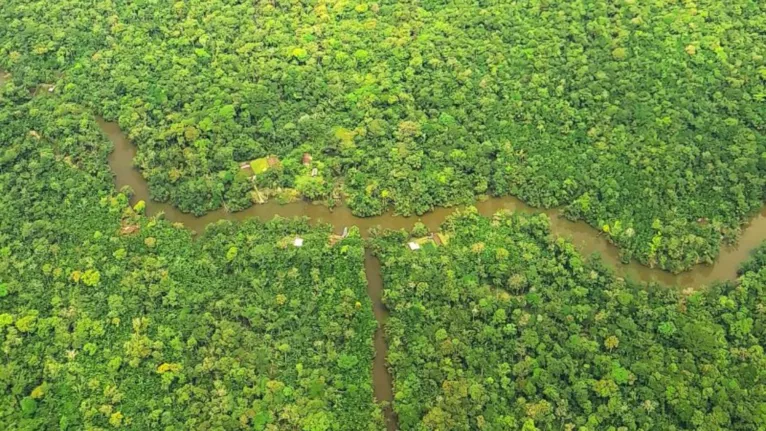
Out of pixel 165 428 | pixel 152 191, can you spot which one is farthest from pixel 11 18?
pixel 165 428

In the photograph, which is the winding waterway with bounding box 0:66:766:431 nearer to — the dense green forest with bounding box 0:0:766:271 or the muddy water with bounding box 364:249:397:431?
the muddy water with bounding box 364:249:397:431

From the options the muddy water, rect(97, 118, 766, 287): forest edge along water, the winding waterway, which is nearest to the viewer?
the muddy water

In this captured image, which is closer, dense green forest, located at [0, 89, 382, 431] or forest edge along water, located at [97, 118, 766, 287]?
dense green forest, located at [0, 89, 382, 431]

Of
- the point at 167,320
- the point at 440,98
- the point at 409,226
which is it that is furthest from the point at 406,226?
the point at 167,320

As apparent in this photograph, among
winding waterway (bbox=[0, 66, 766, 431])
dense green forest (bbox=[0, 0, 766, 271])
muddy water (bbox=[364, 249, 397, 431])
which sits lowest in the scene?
muddy water (bbox=[364, 249, 397, 431])

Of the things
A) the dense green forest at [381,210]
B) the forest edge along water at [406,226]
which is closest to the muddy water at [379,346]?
the forest edge along water at [406,226]

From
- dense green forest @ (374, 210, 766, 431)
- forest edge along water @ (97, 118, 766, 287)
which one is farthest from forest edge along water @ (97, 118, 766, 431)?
dense green forest @ (374, 210, 766, 431)

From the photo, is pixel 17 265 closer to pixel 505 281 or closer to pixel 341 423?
pixel 341 423

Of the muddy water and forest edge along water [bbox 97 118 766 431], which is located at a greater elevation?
forest edge along water [bbox 97 118 766 431]
